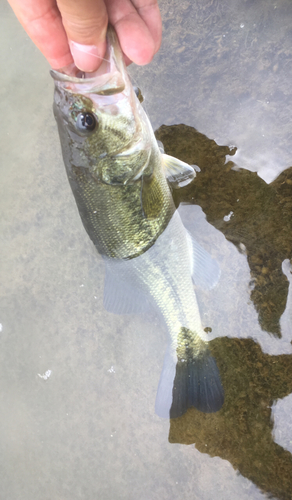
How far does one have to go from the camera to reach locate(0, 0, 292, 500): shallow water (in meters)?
1.92

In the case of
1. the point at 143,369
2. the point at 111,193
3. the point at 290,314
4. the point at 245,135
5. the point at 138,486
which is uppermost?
the point at 111,193

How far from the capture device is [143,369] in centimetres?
205

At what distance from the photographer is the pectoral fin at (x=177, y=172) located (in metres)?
1.81

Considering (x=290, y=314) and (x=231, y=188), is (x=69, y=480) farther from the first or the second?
(x=231, y=188)

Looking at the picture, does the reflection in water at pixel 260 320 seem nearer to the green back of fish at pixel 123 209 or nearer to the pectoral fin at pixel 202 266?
the pectoral fin at pixel 202 266

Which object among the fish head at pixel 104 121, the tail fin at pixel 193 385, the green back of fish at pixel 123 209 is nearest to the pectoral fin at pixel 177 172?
the green back of fish at pixel 123 209

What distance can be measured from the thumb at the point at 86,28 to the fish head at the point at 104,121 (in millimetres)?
54

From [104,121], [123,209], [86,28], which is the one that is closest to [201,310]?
[123,209]

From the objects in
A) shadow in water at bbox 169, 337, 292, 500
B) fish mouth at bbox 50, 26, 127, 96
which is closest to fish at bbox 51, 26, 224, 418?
fish mouth at bbox 50, 26, 127, 96

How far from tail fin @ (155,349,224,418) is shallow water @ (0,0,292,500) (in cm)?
12

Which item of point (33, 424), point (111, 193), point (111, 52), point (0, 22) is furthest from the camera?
point (0, 22)

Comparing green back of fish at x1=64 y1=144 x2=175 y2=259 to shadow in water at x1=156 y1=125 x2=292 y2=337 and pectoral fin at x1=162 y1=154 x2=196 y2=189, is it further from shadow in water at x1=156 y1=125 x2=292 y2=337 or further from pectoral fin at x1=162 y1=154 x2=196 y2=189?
shadow in water at x1=156 y1=125 x2=292 y2=337

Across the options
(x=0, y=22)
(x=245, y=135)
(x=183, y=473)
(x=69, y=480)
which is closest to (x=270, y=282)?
(x=245, y=135)

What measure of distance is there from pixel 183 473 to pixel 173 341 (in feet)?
2.81
